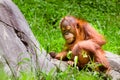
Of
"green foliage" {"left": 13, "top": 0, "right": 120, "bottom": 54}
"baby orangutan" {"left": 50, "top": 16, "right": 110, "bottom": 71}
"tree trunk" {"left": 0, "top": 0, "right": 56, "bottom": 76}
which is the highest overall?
"tree trunk" {"left": 0, "top": 0, "right": 56, "bottom": 76}

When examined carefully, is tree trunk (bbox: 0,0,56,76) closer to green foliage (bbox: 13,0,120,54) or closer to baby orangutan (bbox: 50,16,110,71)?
baby orangutan (bbox: 50,16,110,71)

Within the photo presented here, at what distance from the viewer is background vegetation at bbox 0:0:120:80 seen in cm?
836

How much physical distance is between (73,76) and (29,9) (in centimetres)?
657

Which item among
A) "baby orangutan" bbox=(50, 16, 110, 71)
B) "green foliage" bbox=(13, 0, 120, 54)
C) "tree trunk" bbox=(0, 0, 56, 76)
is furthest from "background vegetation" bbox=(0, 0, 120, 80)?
"tree trunk" bbox=(0, 0, 56, 76)

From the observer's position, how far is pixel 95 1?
38.5ft

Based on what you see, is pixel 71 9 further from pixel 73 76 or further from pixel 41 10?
pixel 73 76

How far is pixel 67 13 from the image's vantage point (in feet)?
33.9

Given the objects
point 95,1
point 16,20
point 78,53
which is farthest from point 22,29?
point 95,1

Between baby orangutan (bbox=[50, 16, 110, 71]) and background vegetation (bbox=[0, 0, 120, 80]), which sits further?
background vegetation (bbox=[0, 0, 120, 80])

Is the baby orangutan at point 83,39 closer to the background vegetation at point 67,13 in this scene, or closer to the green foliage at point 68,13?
the background vegetation at point 67,13

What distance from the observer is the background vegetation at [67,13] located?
836 cm

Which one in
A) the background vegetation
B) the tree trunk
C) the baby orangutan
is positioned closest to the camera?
the tree trunk

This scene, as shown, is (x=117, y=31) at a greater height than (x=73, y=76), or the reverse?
(x=73, y=76)

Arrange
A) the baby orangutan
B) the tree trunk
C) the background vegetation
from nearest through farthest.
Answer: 1. the tree trunk
2. the baby orangutan
3. the background vegetation
